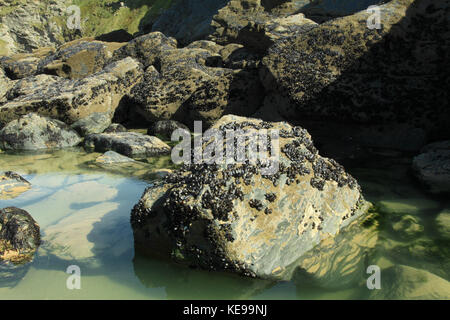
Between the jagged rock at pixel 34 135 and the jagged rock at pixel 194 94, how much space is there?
2716 mm

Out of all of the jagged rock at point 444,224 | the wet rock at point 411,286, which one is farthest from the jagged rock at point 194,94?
the wet rock at point 411,286

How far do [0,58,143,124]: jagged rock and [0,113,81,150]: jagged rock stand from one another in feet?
3.05

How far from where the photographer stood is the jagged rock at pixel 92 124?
1254 cm

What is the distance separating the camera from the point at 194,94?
40.1ft

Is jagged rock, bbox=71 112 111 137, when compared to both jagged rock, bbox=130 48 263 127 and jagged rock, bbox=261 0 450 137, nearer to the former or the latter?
jagged rock, bbox=130 48 263 127

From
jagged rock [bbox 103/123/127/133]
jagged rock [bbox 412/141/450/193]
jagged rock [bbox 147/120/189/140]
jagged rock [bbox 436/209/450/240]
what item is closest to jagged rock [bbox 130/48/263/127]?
jagged rock [bbox 147/120/189/140]

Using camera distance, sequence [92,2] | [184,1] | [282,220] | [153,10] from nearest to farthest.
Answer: [282,220]
[184,1]
[153,10]
[92,2]

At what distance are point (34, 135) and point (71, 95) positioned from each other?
2004 millimetres

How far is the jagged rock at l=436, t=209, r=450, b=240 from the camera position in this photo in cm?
515

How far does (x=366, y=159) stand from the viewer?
333 inches

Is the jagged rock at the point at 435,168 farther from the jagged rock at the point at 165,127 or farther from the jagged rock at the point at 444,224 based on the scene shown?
the jagged rock at the point at 165,127

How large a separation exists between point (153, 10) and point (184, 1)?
888 inches

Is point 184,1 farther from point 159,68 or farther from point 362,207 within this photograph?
point 362,207
